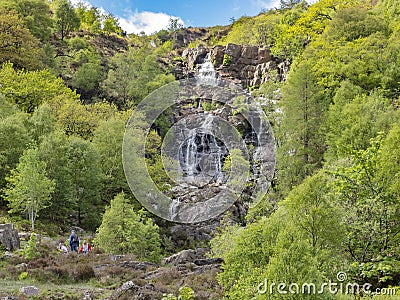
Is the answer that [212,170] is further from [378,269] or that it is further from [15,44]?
[15,44]

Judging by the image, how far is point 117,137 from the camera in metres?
32.2

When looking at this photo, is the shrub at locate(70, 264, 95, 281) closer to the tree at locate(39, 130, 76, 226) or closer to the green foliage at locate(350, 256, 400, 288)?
the green foliage at locate(350, 256, 400, 288)

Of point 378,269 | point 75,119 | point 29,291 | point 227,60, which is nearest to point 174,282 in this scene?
point 29,291

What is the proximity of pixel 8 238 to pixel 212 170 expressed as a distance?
75.4 feet

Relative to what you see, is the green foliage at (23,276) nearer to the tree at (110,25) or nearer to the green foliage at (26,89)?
the green foliage at (26,89)

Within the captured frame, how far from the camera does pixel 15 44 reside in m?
44.5

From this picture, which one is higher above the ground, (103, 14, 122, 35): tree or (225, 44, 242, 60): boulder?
(103, 14, 122, 35): tree

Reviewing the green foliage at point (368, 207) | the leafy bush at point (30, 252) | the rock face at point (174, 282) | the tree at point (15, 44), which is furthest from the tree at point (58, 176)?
the tree at point (15, 44)

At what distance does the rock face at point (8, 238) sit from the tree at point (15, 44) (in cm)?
3275

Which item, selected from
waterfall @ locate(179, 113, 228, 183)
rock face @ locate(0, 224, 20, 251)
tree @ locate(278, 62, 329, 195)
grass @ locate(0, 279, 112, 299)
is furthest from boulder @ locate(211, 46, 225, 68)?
grass @ locate(0, 279, 112, 299)

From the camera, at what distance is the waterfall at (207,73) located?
56.4 m

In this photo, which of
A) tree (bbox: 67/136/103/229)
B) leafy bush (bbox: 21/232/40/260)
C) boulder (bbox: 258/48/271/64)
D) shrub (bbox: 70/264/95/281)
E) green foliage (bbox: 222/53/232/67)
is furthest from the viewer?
green foliage (bbox: 222/53/232/67)

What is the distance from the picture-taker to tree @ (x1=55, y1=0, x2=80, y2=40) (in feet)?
215

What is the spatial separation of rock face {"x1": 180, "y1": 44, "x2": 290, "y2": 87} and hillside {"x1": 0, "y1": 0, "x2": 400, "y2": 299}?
294 millimetres
